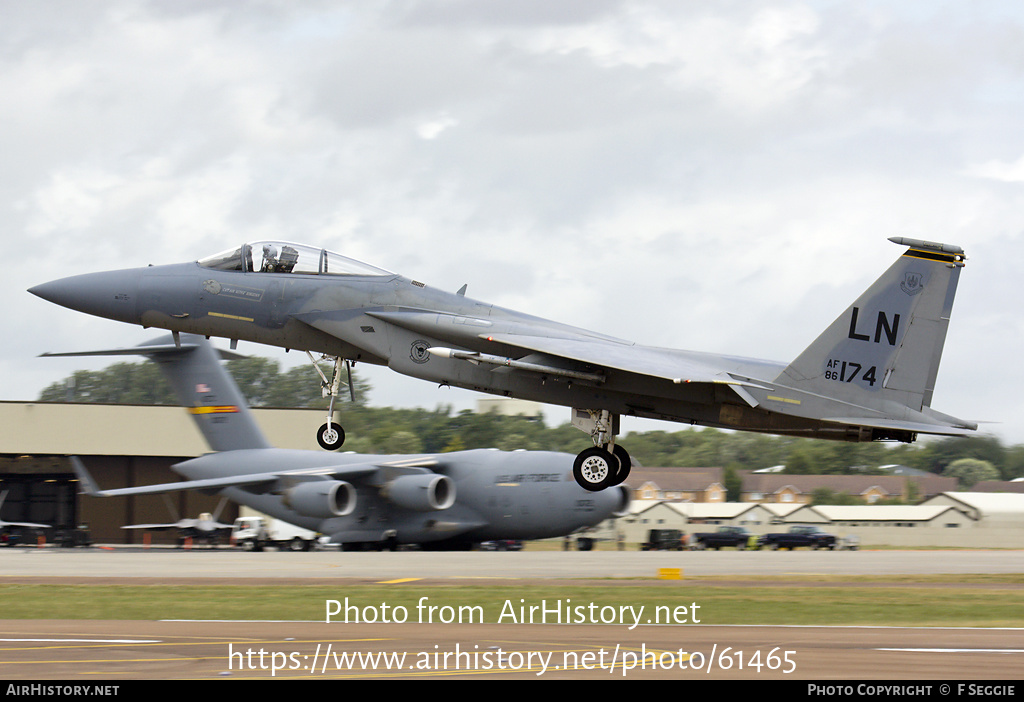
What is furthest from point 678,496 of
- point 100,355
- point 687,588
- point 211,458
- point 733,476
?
point 100,355

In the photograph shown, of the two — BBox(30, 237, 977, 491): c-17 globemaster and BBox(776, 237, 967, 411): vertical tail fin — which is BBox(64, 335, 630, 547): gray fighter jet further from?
BBox(776, 237, 967, 411): vertical tail fin

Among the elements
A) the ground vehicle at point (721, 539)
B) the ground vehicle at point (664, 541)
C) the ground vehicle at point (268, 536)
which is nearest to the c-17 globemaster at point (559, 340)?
the ground vehicle at point (268, 536)

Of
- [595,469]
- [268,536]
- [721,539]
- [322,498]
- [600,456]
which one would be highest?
[600,456]

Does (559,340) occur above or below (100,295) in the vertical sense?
above

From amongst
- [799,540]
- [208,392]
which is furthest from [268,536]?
[799,540]

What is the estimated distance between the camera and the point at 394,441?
80375mm

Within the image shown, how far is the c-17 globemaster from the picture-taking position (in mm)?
18219

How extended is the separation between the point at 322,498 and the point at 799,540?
2464cm

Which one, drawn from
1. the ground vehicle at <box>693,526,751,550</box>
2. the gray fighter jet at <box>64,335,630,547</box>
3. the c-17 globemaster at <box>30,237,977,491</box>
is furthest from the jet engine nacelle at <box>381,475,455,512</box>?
the c-17 globemaster at <box>30,237,977,491</box>

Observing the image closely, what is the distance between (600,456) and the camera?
60.7ft

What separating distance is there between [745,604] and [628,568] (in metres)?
9.19

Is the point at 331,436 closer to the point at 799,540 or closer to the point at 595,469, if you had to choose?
the point at 595,469

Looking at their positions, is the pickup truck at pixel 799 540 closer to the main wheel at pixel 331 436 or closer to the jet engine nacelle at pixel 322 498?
the jet engine nacelle at pixel 322 498

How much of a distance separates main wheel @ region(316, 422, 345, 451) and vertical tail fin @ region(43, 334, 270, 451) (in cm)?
2245
